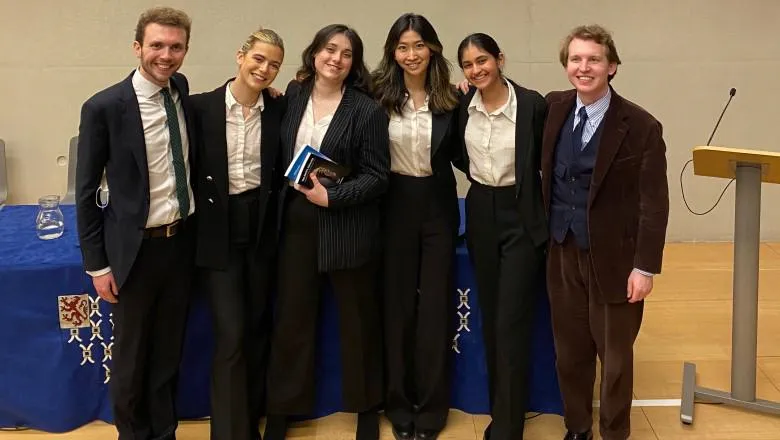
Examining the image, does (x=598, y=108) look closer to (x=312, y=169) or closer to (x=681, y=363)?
(x=312, y=169)

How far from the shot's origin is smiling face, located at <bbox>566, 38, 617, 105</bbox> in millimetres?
2424

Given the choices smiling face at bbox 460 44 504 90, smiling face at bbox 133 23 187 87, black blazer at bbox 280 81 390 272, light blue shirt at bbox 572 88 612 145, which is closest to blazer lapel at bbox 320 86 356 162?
black blazer at bbox 280 81 390 272

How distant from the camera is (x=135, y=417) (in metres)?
2.63

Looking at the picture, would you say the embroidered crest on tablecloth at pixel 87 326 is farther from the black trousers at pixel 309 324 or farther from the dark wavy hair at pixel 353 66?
the dark wavy hair at pixel 353 66

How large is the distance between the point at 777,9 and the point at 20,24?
17.8 feet

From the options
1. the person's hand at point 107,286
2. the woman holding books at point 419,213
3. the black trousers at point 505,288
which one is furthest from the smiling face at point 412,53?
the person's hand at point 107,286

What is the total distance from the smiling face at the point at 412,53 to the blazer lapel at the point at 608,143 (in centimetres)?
69

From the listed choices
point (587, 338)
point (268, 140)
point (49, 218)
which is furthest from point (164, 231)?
point (587, 338)

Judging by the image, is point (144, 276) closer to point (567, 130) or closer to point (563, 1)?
point (567, 130)

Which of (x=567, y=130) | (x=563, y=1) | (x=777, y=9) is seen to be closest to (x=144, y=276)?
(x=567, y=130)

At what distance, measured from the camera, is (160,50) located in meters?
2.34

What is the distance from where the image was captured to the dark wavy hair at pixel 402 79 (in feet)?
8.64

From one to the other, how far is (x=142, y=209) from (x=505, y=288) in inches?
→ 52.8

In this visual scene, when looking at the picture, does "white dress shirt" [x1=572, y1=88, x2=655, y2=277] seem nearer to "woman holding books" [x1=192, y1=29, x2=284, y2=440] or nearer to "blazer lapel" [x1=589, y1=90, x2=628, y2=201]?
"blazer lapel" [x1=589, y1=90, x2=628, y2=201]
